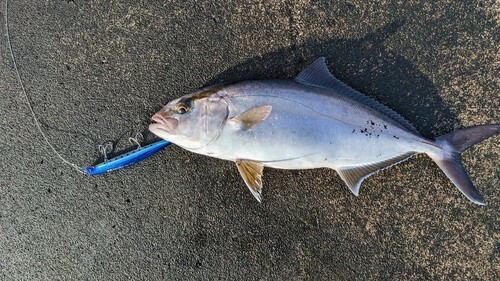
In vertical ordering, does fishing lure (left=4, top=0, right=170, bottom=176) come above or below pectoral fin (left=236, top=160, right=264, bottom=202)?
above

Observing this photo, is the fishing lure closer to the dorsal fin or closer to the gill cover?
the gill cover

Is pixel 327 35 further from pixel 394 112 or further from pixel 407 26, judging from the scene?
pixel 394 112

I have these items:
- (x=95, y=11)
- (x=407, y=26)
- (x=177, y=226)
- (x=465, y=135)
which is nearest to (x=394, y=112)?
(x=465, y=135)

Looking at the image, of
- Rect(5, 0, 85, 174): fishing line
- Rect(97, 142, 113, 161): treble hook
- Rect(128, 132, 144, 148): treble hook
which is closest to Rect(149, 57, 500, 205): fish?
Rect(128, 132, 144, 148): treble hook

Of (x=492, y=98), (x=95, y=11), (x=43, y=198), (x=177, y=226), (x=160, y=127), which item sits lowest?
(x=177, y=226)

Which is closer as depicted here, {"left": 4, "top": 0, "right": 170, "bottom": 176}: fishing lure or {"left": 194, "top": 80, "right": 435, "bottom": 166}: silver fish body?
{"left": 194, "top": 80, "right": 435, "bottom": 166}: silver fish body

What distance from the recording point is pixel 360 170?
99.7 inches

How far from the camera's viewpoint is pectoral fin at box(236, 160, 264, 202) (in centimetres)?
249

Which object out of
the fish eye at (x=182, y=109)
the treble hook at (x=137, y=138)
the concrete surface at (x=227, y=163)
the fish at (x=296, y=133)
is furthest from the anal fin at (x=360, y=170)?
the treble hook at (x=137, y=138)

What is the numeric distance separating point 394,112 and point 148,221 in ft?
7.26

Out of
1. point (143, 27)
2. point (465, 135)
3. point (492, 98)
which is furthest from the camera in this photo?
point (143, 27)

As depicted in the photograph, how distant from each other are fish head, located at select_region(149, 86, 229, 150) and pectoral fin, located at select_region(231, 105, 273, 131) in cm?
11

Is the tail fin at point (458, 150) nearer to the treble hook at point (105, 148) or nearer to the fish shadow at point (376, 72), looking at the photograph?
the fish shadow at point (376, 72)

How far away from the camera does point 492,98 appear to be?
2.68 metres
